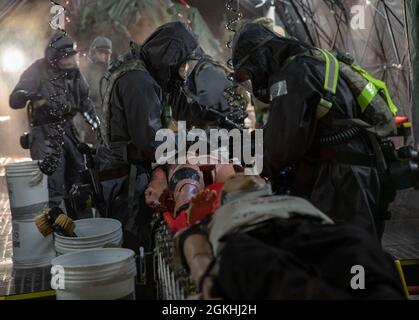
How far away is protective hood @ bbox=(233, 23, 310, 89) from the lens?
2.89 m

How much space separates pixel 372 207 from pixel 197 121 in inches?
72.8

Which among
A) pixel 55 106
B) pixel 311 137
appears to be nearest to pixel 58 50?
pixel 55 106

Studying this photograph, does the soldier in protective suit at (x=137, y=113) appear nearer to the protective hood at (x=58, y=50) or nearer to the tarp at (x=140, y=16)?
the protective hood at (x=58, y=50)

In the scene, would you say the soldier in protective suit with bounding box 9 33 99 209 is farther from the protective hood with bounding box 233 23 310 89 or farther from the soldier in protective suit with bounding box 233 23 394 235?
the soldier in protective suit with bounding box 233 23 394 235

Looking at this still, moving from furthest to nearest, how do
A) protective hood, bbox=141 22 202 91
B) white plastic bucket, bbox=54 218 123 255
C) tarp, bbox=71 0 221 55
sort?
tarp, bbox=71 0 221 55, protective hood, bbox=141 22 202 91, white plastic bucket, bbox=54 218 123 255

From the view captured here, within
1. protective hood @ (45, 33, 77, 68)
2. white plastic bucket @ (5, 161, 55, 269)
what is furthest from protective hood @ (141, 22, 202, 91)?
protective hood @ (45, 33, 77, 68)

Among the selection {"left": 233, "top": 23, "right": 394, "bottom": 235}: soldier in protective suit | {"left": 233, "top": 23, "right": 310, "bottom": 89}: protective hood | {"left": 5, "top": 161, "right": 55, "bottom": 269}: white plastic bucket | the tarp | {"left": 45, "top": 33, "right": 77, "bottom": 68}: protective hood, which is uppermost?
the tarp

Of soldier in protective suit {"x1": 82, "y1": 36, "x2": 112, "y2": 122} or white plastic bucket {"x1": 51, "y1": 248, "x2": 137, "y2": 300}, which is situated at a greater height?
soldier in protective suit {"x1": 82, "y1": 36, "x2": 112, "y2": 122}

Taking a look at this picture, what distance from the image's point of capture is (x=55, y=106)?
18.7 feet

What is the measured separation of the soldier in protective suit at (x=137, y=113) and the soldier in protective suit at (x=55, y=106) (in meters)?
2.09

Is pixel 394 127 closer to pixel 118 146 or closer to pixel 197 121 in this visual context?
pixel 197 121

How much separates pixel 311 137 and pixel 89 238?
5.30ft

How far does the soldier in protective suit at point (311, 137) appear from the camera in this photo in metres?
2.64

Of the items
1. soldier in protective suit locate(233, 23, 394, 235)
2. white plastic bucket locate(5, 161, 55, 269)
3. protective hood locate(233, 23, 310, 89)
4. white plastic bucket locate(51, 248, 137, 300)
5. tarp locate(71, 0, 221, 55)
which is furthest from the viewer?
tarp locate(71, 0, 221, 55)
